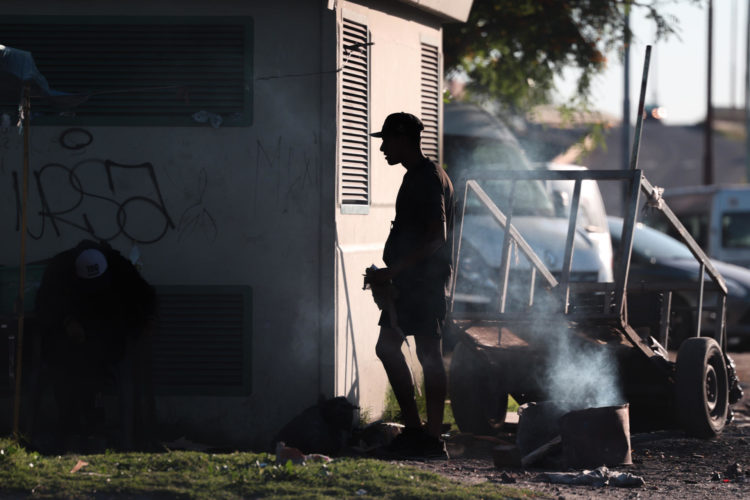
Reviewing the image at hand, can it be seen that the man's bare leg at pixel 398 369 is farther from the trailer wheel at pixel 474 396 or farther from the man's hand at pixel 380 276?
the trailer wheel at pixel 474 396

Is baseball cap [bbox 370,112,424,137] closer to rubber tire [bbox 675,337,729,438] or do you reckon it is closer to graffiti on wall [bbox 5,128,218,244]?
graffiti on wall [bbox 5,128,218,244]

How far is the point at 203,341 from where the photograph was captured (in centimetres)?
764

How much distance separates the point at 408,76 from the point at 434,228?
253cm

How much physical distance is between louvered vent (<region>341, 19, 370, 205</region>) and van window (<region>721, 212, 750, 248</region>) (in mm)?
11288

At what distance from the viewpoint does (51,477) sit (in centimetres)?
566

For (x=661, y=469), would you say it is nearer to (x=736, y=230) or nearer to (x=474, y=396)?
(x=474, y=396)

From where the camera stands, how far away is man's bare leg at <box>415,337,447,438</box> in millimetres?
6828

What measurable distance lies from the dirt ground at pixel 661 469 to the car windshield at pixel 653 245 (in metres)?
6.26

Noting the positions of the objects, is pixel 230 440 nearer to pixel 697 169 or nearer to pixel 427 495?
→ pixel 427 495

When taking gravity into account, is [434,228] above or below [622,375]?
above

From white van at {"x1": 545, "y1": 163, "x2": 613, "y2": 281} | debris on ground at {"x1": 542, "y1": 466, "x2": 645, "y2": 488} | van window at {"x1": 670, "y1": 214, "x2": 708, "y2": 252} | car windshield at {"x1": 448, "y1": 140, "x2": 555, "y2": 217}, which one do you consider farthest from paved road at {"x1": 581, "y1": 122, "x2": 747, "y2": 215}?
debris on ground at {"x1": 542, "y1": 466, "x2": 645, "y2": 488}

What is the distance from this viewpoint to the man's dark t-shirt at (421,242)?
21.9 ft

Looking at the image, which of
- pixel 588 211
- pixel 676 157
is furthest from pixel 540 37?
pixel 676 157

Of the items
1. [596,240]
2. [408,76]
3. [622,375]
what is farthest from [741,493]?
[596,240]
